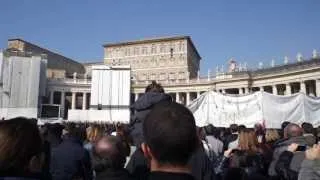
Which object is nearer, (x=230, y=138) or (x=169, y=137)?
(x=169, y=137)

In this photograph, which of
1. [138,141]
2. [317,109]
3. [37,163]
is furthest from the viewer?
[317,109]

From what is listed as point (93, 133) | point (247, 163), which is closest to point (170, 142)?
point (247, 163)

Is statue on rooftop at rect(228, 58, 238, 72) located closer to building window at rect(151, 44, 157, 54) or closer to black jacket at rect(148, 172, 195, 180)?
building window at rect(151, 44, 157, 54)

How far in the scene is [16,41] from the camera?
2820 inches

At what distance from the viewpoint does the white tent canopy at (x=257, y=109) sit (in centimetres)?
1411

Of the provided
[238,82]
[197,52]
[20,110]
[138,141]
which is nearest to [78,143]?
[138,141]


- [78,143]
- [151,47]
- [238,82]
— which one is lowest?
[78,143]

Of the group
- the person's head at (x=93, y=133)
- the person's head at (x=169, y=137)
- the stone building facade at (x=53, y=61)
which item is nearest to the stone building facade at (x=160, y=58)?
the stone building facade at (x=53, y=61)

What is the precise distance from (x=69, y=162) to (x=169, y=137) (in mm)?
3482

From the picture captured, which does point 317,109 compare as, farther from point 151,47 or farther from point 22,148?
point 151,47

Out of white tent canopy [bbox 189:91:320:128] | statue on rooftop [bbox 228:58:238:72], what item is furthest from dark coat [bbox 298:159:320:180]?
statue on rooftop [bbox 228:58:238:72]

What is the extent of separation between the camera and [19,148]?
237 centimetres

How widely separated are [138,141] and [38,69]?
4805cm

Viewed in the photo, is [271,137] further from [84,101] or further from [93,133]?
[84,101]
